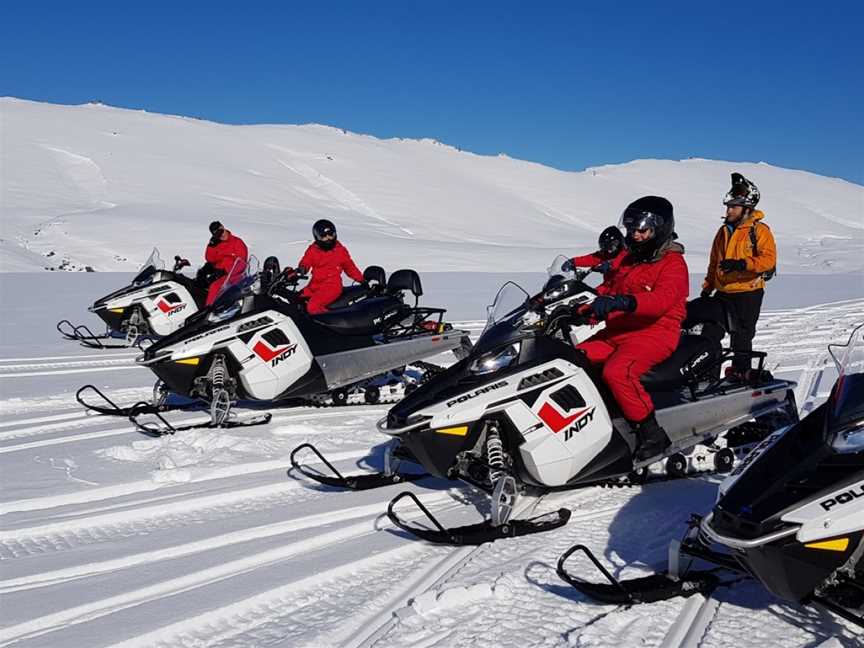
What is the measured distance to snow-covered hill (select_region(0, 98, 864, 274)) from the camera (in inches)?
1155

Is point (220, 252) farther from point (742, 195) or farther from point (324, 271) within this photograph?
point (742, 195)

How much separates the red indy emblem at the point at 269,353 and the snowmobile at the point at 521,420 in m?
2.34

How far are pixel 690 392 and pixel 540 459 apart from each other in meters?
1.31

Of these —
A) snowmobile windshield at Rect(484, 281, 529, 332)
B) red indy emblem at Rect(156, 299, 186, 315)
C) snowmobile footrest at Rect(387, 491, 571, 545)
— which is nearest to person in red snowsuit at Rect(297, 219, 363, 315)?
red indy emblem at Rect(156, 299, 186, 315)

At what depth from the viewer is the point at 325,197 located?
49125 mm

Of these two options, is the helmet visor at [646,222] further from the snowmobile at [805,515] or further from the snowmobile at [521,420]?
the snowmobile at [805,515]

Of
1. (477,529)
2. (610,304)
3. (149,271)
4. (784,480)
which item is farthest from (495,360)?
(149,271)

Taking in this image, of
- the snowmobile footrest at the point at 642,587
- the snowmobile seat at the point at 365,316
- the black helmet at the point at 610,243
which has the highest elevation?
the black helmet at the point at 610,243

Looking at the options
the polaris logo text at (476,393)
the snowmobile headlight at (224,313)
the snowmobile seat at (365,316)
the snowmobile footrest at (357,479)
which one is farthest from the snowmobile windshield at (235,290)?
the polaris logo text at (476,393)

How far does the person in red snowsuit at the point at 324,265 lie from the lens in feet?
27.0

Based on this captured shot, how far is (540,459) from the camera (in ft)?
13.8

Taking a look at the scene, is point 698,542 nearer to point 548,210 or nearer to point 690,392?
point 690,392

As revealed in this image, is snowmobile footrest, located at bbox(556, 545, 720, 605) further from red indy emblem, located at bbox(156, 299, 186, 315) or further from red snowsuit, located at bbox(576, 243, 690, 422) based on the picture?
red indy emblem, located at bbox(156, 299, 186, 315)

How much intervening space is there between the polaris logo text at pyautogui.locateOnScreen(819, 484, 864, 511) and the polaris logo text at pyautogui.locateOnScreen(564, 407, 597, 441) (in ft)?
5.18
